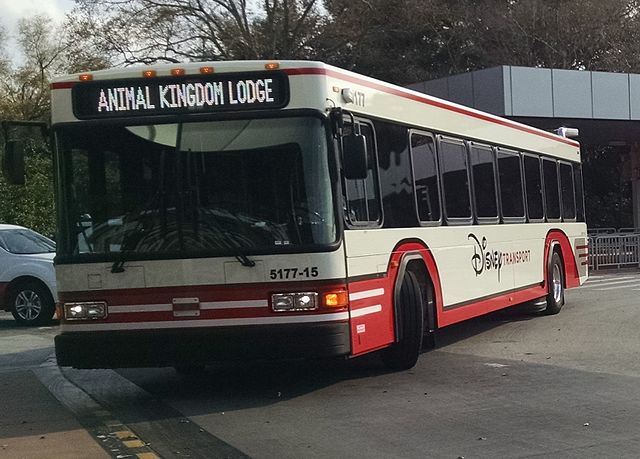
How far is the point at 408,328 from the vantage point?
10.7 m

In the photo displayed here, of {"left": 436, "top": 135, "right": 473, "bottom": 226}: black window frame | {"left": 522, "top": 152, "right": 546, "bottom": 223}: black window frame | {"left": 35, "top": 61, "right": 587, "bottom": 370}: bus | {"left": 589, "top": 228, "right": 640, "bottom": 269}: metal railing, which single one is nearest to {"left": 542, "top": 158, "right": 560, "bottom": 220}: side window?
{"left": 522, "top": 152, "right": 546, "bottom": 223}: black window frame

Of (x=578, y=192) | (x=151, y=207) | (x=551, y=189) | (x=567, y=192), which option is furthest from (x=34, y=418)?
(x=578, y=192)

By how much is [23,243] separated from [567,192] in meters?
10.0

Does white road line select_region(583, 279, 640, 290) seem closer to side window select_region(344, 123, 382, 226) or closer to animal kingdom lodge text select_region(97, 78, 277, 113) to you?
side window select_region(344, 123, 382, 226)

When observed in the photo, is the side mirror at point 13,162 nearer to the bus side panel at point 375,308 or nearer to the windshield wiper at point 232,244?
the windshield wiper at point 232,244

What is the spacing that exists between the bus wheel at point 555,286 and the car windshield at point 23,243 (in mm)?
9027

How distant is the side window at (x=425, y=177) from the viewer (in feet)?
37.0

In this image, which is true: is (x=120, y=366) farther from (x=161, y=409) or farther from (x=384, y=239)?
(x=384, y=239)

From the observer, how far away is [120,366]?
30.5 ft

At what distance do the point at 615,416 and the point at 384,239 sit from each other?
2970mm

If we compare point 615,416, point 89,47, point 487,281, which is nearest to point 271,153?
point 615,416

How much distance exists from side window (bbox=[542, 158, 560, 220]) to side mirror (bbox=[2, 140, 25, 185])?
9233 mm

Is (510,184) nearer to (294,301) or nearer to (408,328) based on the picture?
(408,328)

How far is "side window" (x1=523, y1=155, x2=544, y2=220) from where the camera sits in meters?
15.4
